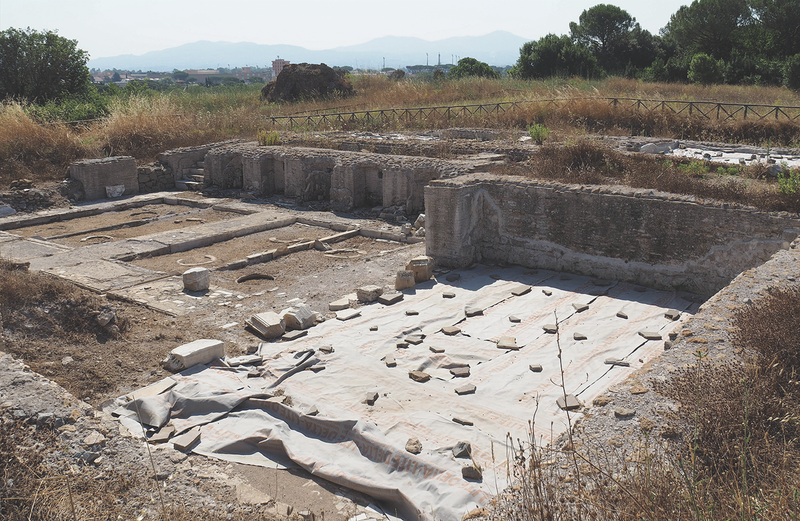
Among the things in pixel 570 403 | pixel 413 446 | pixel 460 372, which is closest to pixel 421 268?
pixel 460 372

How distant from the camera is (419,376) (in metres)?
5.83

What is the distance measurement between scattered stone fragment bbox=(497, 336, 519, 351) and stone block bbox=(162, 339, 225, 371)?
2878 millimetres

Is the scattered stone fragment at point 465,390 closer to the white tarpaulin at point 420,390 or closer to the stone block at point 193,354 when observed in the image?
the white tarpaulin at point 420,390

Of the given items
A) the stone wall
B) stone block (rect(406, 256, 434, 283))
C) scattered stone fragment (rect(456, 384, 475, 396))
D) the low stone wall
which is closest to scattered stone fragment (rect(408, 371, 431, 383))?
scattered stone fragment (rect(456, 384, 475, 396))

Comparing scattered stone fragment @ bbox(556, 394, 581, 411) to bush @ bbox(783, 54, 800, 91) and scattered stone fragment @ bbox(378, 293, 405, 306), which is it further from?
bush @ bbox(783, 54, 800, 91)

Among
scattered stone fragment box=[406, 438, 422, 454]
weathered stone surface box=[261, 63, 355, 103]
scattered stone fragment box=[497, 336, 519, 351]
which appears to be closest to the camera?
scattered stone fragment box=[406, 438, 422, 454]

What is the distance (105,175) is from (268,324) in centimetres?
981

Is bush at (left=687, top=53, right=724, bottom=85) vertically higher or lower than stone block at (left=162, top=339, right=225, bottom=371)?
higher

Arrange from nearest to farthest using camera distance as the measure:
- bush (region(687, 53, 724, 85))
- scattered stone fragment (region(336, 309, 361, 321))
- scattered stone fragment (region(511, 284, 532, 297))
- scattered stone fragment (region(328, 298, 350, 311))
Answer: scattered stone fragment (region(336, 309, 361, 321))
scattered stone fragment (region(328, 298, 350, 311))
scattered stone fragment (region(511, 284, 532, 297))
bush (region(687, 53, 724, 85))

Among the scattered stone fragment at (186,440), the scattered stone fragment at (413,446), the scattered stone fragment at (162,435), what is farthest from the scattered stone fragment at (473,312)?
the scattered stone fragment at (162,435)

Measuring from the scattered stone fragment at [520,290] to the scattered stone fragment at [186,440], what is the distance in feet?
14.7

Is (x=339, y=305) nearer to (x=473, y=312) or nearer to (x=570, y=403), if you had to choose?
(x=473, y=312)

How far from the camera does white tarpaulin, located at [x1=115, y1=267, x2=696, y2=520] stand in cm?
436

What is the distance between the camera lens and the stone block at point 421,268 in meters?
8.53
